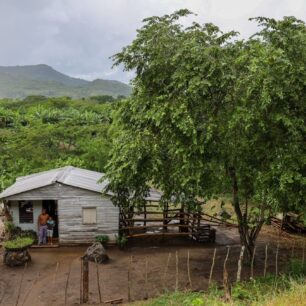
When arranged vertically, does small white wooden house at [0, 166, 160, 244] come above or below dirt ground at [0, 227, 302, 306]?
above

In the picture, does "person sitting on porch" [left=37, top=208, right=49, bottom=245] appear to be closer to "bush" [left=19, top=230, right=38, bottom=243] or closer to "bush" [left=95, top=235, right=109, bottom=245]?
"bush" [left=19, top=230, right=38, bottom=243]

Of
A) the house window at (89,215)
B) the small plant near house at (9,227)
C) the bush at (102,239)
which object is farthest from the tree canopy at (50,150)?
the bush at (102,239)

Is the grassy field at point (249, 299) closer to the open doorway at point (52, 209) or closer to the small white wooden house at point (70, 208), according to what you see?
the small white wooden house at point (70, 208)

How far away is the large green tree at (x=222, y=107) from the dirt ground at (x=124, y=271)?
3.88m

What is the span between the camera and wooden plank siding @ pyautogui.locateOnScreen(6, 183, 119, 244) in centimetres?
2056

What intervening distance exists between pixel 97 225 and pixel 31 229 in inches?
139

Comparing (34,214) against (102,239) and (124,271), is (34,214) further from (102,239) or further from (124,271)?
(124,271)

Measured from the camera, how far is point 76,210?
20750mm

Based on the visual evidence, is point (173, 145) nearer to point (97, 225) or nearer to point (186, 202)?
point (186, 202)

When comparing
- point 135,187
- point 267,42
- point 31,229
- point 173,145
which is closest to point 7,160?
point 31,229

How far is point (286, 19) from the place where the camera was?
12.6 meters

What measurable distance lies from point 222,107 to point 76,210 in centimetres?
1036

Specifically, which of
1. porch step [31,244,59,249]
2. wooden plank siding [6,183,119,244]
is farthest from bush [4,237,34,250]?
wooden plank siding [6,183,119,244]

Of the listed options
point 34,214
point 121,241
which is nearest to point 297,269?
point 121,241
